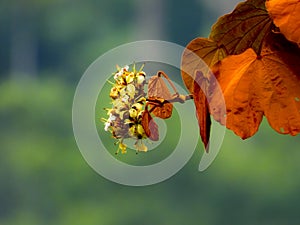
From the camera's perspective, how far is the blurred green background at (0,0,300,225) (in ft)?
19.8

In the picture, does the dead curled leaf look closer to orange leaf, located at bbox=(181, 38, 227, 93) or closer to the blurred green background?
orange leaf, located at bbox=(181, 38, 227, 93)

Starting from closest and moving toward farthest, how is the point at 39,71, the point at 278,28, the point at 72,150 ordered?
the point at 278,28 < the point at 72,150 < the point at 39,71

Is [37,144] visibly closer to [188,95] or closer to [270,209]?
[270,209]

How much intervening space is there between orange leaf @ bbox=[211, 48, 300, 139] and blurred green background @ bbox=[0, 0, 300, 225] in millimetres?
4999

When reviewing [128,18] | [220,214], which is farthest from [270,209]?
[128,18]

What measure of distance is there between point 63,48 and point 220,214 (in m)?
2.40

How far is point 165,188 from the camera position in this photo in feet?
21.3

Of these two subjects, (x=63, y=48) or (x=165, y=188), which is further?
(x=63, y=48)

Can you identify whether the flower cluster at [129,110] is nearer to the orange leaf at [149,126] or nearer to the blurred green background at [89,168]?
the orange leaf at [149,126]

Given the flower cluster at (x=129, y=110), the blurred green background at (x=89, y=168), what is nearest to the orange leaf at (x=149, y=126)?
the flower cluster at (x=129, y=110)

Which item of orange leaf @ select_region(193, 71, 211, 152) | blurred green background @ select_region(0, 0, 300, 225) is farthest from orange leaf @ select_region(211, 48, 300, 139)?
blurred green background @ select_region(0, 0, 300, 225)

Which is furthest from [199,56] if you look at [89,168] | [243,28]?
[89,168]

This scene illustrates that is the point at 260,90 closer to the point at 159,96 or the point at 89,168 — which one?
the point at 159,96

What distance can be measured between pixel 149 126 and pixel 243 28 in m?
0.06
